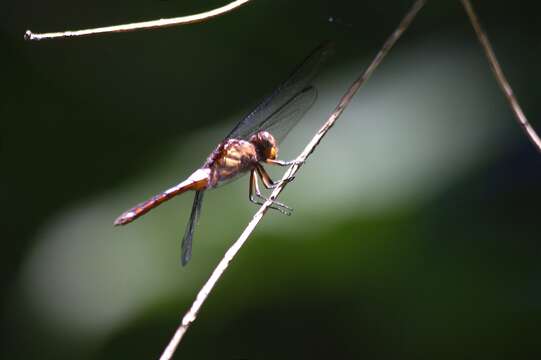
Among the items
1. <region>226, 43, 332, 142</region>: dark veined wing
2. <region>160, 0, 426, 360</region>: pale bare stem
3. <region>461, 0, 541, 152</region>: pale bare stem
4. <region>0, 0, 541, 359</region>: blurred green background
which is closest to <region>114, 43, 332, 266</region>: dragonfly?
<region>226, 43, 332, 142</region>: dark veined wing

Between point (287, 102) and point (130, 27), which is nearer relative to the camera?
point (130, 27)

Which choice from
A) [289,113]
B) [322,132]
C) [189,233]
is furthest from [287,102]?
[322,132]

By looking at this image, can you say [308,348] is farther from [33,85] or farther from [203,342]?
[33,85]

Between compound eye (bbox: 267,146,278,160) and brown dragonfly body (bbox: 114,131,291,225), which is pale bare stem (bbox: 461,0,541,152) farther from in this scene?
compound eye (bbox: 267,146,278,160)

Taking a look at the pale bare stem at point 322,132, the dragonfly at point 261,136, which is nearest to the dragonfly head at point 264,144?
the dragonfly at point 261,136

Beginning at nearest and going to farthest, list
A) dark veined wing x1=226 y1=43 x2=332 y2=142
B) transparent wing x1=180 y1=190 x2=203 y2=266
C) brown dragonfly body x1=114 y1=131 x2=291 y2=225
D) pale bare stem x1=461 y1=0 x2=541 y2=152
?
1. pale bare stem x1=461 y1=0 x2=541 y2=152
2. transparent wing x1=180 y1=190 x2=203 y2=266
3. brown dragonfly body x1=114 y1=131 x2=291 y2=225
4. dark veined wing x1=226 y1=43 x2=332 y2=142

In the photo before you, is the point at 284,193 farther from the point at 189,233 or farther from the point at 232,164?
the point at 189,233

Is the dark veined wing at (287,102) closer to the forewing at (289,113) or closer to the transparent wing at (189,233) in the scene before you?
the forewing at (289,113)
